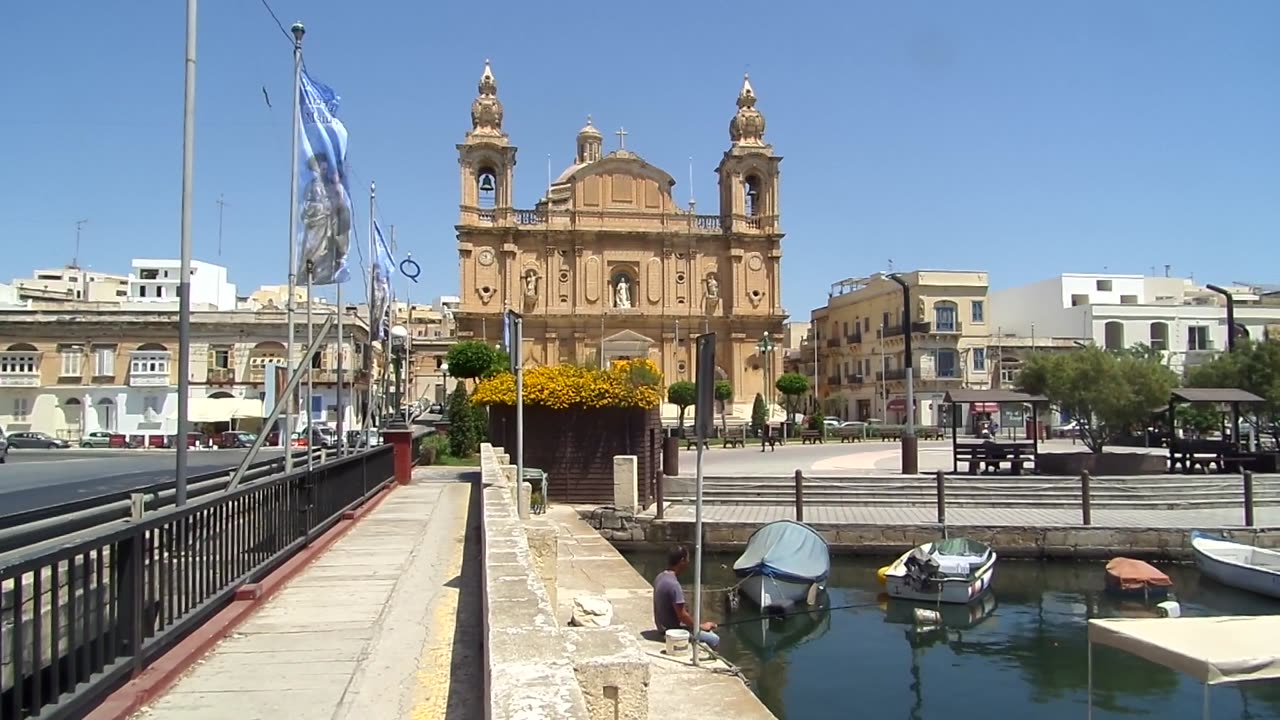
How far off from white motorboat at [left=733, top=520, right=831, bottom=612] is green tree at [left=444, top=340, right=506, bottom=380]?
28673 mm

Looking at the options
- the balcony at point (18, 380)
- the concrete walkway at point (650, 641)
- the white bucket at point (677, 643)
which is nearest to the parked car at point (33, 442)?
the balcony at point (18, 380)

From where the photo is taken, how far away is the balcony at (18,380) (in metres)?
46.0

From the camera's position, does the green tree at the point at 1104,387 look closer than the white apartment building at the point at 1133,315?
Yes

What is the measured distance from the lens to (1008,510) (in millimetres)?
22250

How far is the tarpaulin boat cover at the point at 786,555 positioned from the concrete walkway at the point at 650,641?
2.26 m

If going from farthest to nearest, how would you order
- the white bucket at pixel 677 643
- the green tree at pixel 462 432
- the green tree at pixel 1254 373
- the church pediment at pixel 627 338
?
the church pediment at pixel 627 338 → the green tree at pixel 1254 373 → the green tree at pixel 462 432 → the white bucket at pixel 677 643

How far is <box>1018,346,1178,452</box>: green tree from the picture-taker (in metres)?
28.6

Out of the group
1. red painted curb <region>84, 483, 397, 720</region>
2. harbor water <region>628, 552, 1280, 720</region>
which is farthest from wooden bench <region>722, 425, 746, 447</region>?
red painted curb <region>84, 483, 397, 720</region>

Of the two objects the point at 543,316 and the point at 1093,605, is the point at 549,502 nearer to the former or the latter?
the point at 1093,605

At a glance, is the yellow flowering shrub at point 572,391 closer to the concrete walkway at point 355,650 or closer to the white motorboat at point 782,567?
the white motorboat at point 782,567

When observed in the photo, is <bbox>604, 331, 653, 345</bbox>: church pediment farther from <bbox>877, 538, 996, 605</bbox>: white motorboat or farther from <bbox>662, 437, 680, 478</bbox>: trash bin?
<bbox>877, 538, 996, 605</bbox>: white motorboat

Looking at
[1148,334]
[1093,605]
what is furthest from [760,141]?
[1093,605]

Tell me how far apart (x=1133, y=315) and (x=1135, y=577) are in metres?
49.6

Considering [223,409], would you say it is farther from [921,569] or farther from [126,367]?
[921,569]
